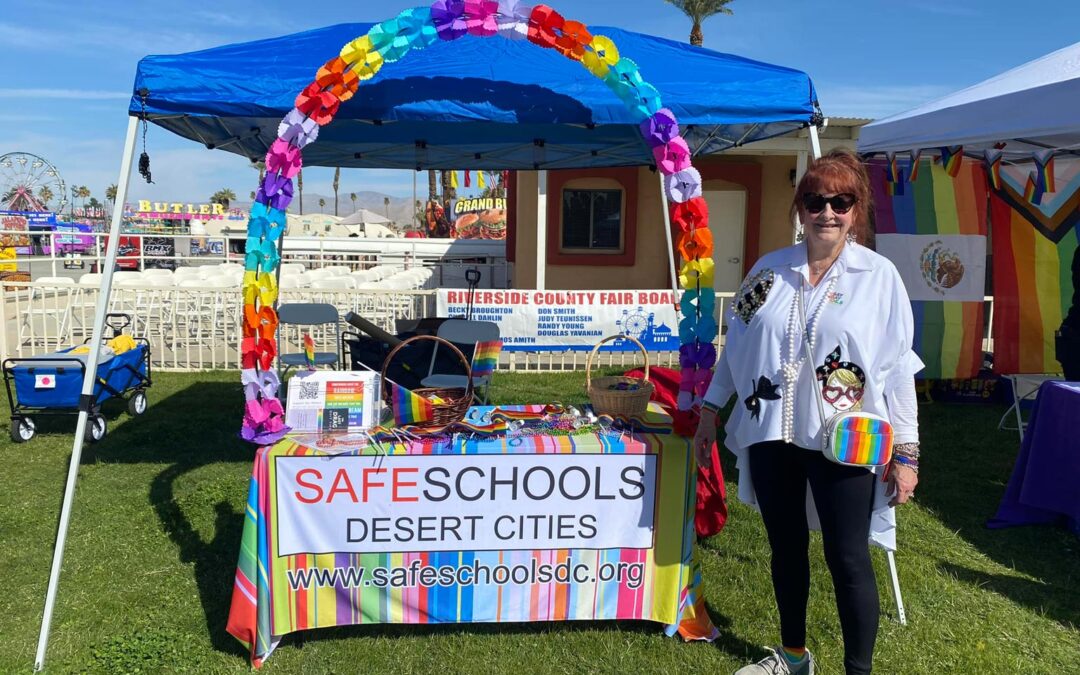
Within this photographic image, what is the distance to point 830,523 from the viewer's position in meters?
2.19

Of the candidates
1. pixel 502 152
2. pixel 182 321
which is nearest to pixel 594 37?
pixel 502 152

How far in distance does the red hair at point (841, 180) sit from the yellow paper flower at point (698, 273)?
30.2 inches

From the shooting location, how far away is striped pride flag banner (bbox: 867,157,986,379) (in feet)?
22.7

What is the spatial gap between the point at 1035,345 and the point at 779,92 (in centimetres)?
530

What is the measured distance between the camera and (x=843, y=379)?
2125 millimetres

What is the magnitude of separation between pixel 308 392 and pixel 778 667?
211cm

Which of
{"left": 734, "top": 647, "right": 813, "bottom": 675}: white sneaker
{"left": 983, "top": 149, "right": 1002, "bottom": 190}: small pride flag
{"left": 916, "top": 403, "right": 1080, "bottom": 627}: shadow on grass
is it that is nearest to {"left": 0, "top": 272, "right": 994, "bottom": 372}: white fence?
{"left": 983, "top": 149, "right": 1002, "bottom": 190}: small pride flag

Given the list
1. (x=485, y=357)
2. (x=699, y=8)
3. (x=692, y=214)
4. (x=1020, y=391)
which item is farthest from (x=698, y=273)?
(x=699, y=8)

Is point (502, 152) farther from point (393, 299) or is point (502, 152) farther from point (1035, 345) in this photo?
point (1035, 345)

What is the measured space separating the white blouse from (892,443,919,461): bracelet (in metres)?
0.02

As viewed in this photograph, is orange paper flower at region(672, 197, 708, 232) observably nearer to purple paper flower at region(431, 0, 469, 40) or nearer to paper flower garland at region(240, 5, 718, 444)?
paper flower garland at region(240, 5, 718, 444)

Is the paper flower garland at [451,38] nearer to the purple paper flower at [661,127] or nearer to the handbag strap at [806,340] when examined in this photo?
Answer: the purple paper flower at [661,127]

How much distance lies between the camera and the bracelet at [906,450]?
2.17 meters

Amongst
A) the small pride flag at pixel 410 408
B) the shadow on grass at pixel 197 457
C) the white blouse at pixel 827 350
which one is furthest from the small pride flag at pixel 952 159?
the shadow on grass at pixel 197 457
